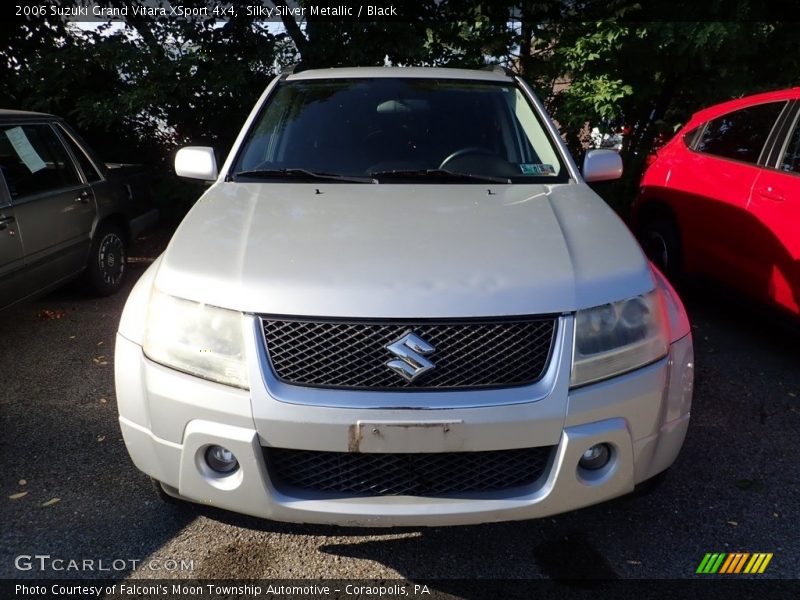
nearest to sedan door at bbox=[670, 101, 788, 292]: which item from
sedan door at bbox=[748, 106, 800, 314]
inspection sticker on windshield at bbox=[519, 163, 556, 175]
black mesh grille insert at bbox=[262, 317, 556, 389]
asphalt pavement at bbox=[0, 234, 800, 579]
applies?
sedan door at bbox=[748, 106, 800, 314]

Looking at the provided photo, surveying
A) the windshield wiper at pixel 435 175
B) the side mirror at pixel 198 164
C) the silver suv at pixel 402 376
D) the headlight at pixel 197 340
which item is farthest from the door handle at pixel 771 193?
the headlight at pixel 197 340

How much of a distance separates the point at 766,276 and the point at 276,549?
3242mm

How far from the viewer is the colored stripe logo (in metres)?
2.33

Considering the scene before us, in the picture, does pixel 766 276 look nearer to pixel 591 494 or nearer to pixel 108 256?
pixel 591 494

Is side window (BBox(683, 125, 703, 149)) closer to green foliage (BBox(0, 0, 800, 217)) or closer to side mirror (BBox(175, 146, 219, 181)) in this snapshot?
green foliage (BBox(0, 0, 800, 217))

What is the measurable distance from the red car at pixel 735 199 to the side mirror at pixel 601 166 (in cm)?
117

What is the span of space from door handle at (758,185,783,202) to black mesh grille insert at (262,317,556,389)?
2636 mm

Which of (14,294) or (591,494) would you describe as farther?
(14,294)

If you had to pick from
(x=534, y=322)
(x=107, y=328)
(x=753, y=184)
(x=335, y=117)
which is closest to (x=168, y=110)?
(x=107, y=328)

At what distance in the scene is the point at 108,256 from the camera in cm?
520

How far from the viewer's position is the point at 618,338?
6.69ft

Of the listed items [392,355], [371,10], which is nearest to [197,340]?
[392,355]

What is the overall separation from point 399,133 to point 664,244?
9.15 ft

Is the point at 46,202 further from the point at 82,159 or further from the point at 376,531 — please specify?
the point at 376,531
